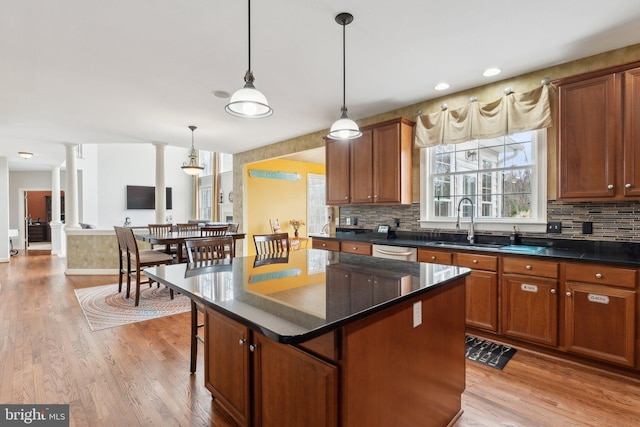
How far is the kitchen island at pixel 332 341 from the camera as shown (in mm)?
1117

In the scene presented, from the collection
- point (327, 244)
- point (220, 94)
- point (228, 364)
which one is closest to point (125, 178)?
point (220, 94)

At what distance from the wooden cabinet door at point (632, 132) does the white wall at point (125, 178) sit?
38.6ft

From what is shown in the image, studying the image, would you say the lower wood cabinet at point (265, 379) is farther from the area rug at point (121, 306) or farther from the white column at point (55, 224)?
the white column at point (55, 224)

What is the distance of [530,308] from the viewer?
8.57ft

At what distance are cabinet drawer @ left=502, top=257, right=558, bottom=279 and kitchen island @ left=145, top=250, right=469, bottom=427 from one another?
3.67ft

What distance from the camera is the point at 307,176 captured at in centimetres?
823

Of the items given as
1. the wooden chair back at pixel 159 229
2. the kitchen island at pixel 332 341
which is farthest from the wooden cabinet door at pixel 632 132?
the wooden chair back at pixel 159 229

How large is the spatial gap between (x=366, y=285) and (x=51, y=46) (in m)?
3.12

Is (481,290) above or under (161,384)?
above

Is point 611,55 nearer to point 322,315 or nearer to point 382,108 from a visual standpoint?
point 382,108

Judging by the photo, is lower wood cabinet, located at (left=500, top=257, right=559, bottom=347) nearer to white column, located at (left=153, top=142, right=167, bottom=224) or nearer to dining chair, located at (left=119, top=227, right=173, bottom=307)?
dining chair, located at (left=119, top=227, right=173, bottom=307)

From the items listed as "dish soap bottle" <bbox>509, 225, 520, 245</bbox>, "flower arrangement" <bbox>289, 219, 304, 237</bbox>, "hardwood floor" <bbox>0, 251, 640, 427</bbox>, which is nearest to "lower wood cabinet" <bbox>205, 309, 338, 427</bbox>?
"hardwood floor" <bbox>0, 251, 640, 427</bbox>

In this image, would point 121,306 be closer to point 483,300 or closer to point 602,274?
point 483,300

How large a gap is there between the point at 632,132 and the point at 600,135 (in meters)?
0.18
